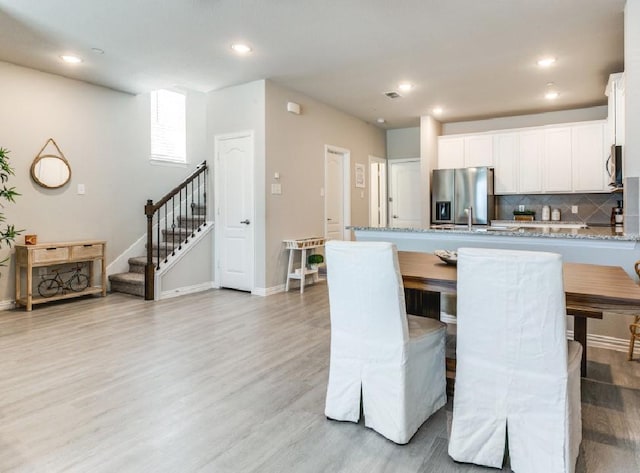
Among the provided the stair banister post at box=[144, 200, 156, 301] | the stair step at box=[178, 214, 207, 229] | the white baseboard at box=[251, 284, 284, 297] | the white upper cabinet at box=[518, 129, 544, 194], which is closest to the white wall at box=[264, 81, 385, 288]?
the white baseboard at box=[251, 284, 284, 297]

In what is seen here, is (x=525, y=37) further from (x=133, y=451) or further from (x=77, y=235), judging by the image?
(x=77, y=235)

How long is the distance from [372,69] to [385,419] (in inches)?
153

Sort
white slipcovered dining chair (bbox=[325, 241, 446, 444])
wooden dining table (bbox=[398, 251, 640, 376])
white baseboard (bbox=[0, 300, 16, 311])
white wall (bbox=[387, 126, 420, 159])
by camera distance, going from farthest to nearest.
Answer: white wall (bbox=[387, 126, 420, 159]) < white baseboard (bbox=[0, 300, 16, 311]) < white slipcovered dining chair (bbox=[325, 241, 446, 444]) < wooden dining table (bbox=[398, 251, 640, 376])

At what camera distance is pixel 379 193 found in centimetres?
802

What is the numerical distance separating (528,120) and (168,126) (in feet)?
18.9

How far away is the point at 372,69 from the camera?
4.60m

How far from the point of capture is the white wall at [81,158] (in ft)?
14.6

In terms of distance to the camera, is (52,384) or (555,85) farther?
(555,85)

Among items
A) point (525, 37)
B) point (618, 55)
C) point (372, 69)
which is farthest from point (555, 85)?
point (372, 69)

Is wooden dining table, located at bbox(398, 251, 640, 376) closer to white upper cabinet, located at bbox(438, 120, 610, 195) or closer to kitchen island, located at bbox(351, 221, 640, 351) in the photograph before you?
kitchen island, located at bbox(351, 221, 640, 351)

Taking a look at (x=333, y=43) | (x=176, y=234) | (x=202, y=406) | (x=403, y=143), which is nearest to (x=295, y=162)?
(x=333, y=43)

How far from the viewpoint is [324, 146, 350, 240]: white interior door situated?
6.23 meters

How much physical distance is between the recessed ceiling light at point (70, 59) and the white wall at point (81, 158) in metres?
0.59

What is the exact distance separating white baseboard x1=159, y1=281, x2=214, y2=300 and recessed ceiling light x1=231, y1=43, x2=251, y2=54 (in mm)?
2903
